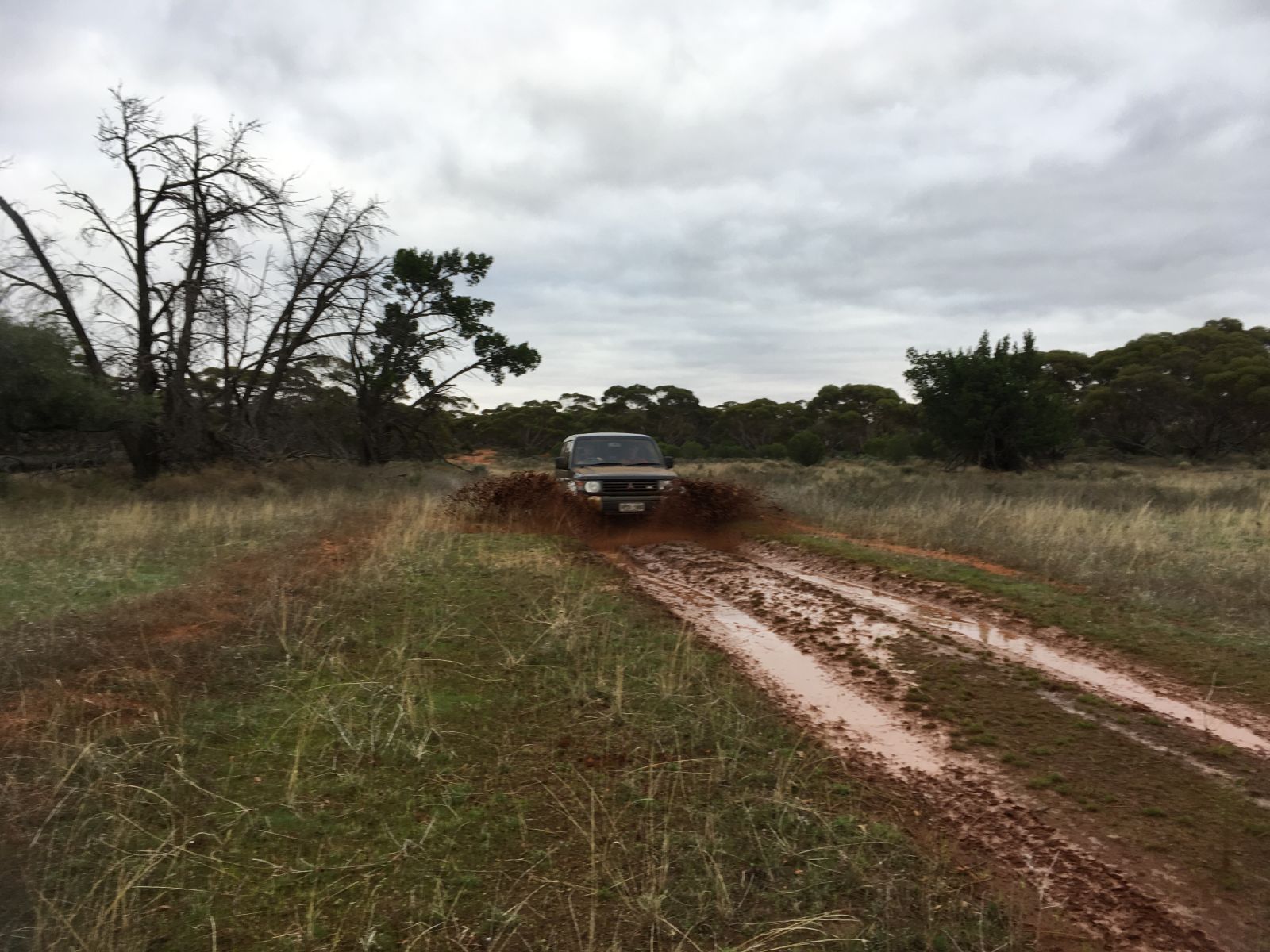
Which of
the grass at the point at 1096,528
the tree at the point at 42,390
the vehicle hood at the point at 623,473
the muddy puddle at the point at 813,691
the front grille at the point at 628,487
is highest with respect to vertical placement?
the tree at the point at 42,390

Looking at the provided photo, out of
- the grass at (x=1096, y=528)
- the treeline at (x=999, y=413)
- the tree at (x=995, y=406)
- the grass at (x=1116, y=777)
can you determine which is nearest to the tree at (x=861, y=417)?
the treeline at (x=999, y=413)

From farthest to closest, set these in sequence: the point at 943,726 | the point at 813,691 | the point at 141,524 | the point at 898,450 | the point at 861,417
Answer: the point at 861,417 < the point at 898,450 < the point at 141,524 < the point at 813,691 < the point at 943,726

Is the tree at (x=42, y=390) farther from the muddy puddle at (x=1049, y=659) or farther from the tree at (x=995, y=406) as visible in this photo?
the tree at (x=995, y=406)

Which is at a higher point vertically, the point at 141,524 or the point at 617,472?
the point at 617,472

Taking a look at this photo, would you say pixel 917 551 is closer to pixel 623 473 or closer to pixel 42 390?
pixel 623 473

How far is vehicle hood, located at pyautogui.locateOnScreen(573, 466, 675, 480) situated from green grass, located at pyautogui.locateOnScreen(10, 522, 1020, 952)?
7.62 m

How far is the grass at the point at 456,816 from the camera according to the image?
2.77 meters

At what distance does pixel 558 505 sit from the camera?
14.2m

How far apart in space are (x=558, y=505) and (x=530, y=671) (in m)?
8.64

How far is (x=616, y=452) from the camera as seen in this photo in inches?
580

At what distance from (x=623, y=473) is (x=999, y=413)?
774 inches

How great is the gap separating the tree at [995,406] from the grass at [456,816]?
25536 millimetres

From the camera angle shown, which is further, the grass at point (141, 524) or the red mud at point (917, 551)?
the red mud at point (917, 551)

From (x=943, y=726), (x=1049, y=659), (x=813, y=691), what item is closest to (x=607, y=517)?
(x=813, y=691)
